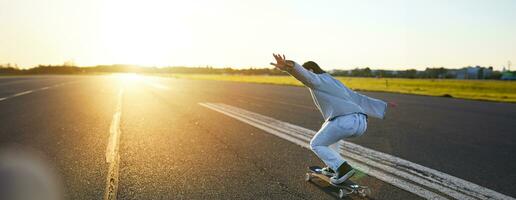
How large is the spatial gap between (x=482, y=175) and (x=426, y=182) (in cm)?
105

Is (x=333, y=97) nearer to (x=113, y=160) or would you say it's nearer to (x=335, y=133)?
(x=335, y=133)

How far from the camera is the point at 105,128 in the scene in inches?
400

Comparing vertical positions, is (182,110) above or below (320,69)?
below

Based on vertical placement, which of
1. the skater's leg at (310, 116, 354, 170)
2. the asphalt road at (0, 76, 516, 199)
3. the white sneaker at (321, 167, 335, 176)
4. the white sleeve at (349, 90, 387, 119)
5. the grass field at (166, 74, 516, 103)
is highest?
the white sleeve at (349, 90, 387, 119)

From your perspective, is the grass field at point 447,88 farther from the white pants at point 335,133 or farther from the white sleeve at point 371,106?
the white pants at point 335,133

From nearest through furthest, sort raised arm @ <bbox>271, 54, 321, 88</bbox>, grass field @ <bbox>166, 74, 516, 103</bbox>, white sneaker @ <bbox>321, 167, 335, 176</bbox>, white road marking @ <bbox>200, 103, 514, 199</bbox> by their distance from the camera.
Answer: raised arm @ <bbox>271, 54, 321, 88</bbox> < white road marking @ <bbox>200, 103, 514, 199</bbox> < white sneaker @ <bbox>321, 167, 335, 176</bbox> < grass field @ <bbox>166, 74, 516, 103</bbox>

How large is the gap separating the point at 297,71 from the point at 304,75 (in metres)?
0.10

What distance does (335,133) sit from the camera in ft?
15.8

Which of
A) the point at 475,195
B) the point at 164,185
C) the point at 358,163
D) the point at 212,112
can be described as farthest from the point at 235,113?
the point at 475,195

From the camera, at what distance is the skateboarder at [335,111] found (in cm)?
465

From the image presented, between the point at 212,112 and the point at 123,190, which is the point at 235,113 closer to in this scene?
the point at 212,112

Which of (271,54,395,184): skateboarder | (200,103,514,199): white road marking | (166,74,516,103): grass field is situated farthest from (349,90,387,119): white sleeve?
(166,74,516,103): grass field

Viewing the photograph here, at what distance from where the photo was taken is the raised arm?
14.5 feet

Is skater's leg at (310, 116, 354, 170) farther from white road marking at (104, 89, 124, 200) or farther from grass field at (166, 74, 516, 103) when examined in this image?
grass field at (166, 74, 516, 103)
